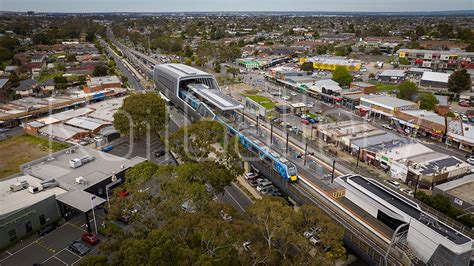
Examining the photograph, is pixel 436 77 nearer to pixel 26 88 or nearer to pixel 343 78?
pixel 343 78

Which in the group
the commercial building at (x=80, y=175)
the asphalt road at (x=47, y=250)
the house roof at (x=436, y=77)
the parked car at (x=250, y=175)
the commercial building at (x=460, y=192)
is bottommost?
the asphalt road at (x=47, y=250)

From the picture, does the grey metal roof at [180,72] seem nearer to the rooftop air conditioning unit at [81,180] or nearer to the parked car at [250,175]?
the parked car at [250,175]

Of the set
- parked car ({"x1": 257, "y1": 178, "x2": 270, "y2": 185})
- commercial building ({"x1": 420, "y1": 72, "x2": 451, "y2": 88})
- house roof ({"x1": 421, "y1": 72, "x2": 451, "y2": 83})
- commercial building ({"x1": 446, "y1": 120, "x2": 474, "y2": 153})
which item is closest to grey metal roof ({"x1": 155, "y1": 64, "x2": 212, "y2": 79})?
parked car ({"x1": 257, "y1": 178, "x2": 270, "y2": 185})

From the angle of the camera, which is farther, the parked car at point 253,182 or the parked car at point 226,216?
the parked car at point 253,182

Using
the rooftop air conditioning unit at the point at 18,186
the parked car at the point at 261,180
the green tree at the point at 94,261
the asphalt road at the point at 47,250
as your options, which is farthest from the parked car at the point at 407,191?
the rooftop air conditioning unit at the point at 18,186

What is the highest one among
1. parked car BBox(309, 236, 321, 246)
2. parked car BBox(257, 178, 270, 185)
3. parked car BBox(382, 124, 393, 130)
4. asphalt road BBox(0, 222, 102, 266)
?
parked car BBox(309, 236, 321, 246)

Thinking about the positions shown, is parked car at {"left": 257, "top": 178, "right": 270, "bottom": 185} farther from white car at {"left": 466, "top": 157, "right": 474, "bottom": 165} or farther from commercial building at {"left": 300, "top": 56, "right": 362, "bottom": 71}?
commercial building at {"left": 300, "top": 56, "right": 362, "bottom": 71}
